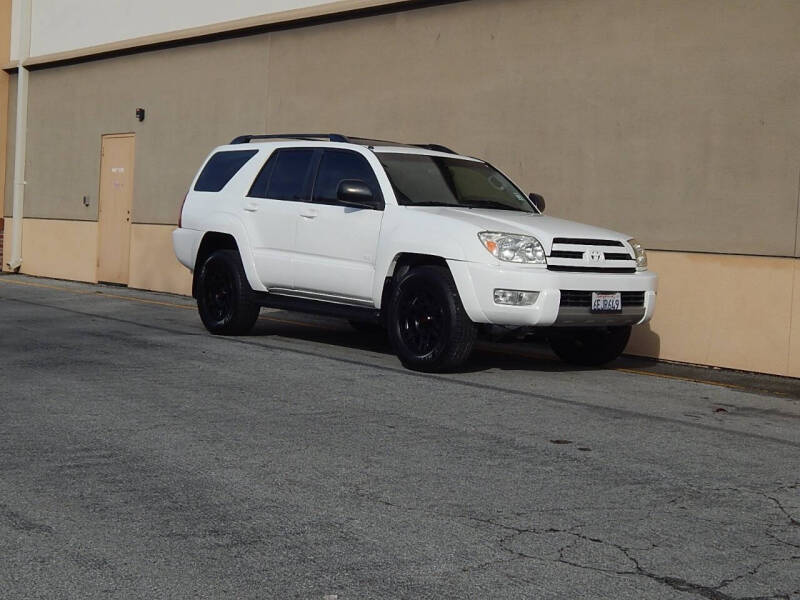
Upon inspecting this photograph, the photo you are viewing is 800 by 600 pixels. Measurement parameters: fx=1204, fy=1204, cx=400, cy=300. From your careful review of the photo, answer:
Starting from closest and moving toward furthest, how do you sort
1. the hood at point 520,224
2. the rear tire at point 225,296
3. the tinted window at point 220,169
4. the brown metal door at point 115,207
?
1. the hood at point 520,224
2. the rear tire at point 225,296
3. the tinted window at point 220,169
4. the brown metal door at point 115,207

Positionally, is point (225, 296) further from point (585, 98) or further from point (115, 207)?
point (115, 207)

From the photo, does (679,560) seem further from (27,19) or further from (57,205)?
(27,19)

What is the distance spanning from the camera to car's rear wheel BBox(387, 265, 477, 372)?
9453 mm

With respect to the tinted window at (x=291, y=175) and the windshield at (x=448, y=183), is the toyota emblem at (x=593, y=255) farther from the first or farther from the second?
the tinted window at (x=291, y=175)

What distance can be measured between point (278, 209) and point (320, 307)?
1083mm

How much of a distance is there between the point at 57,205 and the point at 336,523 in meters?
18.8

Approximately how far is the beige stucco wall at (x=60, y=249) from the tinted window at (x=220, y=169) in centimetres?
945

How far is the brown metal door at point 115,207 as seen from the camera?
808 inches

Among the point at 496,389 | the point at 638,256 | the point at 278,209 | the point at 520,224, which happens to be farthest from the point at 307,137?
the point at 496,389

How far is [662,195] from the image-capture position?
1220cm

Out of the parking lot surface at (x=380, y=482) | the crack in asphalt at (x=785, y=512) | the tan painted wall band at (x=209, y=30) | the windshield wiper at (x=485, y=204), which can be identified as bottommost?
the parking lot surface at (x=380, y=482)

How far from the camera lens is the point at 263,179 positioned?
11.7 metres

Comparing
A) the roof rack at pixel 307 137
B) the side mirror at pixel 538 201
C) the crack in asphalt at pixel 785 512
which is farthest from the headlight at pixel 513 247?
the crack in asphalt at pixel 785 512

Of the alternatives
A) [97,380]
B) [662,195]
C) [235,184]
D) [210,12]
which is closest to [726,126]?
[662,195]
